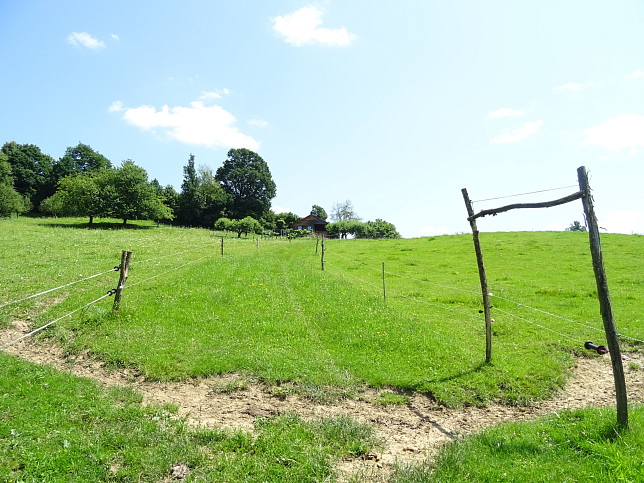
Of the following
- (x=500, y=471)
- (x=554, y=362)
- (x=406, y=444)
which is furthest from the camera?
(x=554, y=362)

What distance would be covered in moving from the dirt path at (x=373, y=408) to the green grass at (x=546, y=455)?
0.65 meters

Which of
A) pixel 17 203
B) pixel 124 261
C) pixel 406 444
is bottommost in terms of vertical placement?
pixel 406 444

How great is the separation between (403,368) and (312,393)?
323cm

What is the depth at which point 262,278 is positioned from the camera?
2159 cm

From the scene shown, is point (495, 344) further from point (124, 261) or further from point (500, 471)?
point (124, 261)

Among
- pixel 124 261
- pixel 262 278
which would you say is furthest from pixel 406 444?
pixel 262 278

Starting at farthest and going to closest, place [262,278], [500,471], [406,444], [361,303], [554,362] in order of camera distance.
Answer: [262,278] → [361,303] → [554,362] → [406,444] → [500,471]

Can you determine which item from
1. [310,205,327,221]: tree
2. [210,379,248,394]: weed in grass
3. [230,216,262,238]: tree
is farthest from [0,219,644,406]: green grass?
[310,205,327,221]: tree

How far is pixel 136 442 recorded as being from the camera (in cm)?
698

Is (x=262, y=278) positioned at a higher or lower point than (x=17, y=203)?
lower

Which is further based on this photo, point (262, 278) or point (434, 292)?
point (434, 292)

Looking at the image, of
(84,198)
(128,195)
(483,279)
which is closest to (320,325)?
(483,279)

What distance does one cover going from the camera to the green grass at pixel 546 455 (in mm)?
6031

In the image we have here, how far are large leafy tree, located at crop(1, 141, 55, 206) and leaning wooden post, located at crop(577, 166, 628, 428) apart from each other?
124222 millimetres
